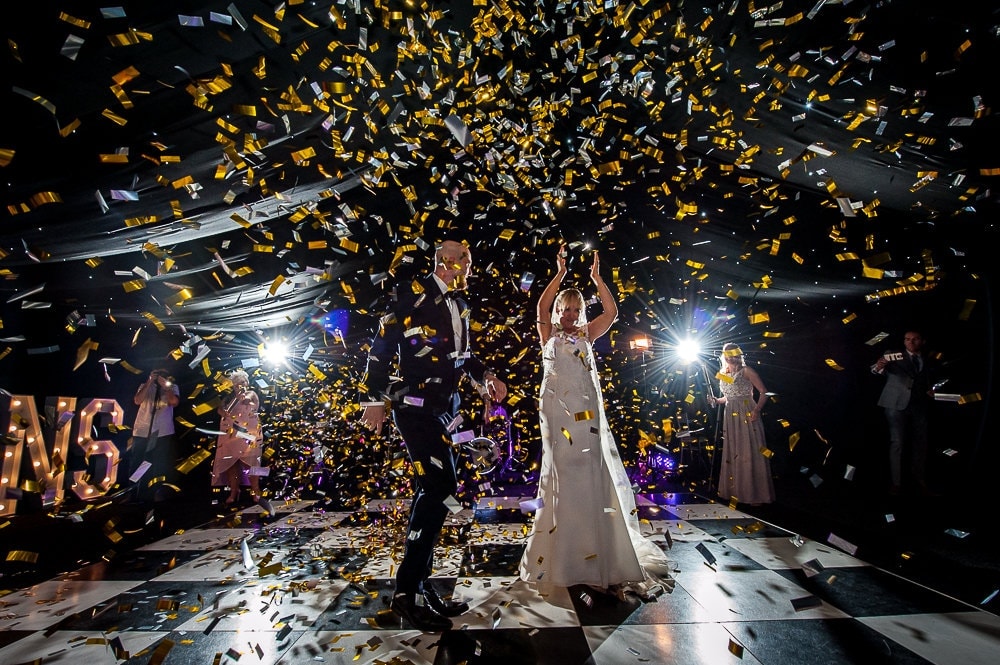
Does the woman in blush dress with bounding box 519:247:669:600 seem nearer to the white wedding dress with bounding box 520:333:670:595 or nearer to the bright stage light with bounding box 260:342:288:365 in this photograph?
the white wedding dress with bounding box 520:333:670:595

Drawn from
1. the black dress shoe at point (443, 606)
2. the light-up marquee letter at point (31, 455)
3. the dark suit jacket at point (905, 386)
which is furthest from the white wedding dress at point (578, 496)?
the light-up marquee letter at point (31, 455)

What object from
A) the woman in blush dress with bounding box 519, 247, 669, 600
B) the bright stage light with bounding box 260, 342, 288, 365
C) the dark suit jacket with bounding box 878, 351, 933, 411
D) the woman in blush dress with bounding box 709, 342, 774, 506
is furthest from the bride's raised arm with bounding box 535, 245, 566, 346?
the bright stage light with bounding box 260, 342, 288, 365

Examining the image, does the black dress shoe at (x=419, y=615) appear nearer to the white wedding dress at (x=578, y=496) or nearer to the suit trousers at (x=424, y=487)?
the suit trousers at (x=424, y=487)

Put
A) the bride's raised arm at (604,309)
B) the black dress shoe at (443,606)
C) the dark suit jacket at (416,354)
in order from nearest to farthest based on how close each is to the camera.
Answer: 1. the black dress shoe at (443,606)
2. the dark suit jacket at (416,354)
3. the bride's raised arm at (604,309)

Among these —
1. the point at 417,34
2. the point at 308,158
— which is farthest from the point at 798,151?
the point at 308,158

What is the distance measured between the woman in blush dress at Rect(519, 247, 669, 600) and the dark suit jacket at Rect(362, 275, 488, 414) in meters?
0.61

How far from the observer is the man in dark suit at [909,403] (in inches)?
191

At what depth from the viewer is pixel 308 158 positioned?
346cm

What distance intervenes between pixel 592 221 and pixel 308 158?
426cm

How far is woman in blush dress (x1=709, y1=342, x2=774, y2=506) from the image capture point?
15.1ft

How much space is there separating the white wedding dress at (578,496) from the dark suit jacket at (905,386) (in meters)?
4.32

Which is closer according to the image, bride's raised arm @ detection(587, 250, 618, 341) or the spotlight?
bride's raised arm @ detection(587, 250, 618, 341)

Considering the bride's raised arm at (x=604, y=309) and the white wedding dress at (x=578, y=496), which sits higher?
the bride's raised arm at (x=604, y=309)

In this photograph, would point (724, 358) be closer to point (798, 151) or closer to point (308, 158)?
point (798, 151)
